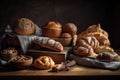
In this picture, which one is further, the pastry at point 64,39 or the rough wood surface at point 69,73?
the pastry at point 64,39

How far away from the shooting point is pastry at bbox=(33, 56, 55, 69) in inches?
→ 72.1

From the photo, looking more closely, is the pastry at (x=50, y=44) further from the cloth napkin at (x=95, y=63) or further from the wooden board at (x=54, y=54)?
the cloth napkin at (x=95, y=63)

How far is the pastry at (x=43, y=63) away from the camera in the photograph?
6.01 feet

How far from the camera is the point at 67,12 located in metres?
2.70

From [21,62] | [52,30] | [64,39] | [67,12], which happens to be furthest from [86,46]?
[67,12]

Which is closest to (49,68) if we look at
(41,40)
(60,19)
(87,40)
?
(41,40)

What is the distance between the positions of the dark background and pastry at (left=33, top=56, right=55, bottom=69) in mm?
894

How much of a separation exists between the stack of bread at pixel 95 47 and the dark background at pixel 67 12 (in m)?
0.44

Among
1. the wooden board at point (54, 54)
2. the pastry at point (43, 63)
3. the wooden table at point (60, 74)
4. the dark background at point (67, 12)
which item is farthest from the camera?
the dark background at point (67, 12)

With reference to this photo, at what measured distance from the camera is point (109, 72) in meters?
1.81

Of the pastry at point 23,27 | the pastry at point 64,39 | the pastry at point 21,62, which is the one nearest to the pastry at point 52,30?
the pastry at point 64,39

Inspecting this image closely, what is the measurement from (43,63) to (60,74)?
0.17 meters

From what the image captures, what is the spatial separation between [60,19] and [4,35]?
794mm

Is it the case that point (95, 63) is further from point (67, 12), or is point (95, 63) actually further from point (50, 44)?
point (67, 12)
